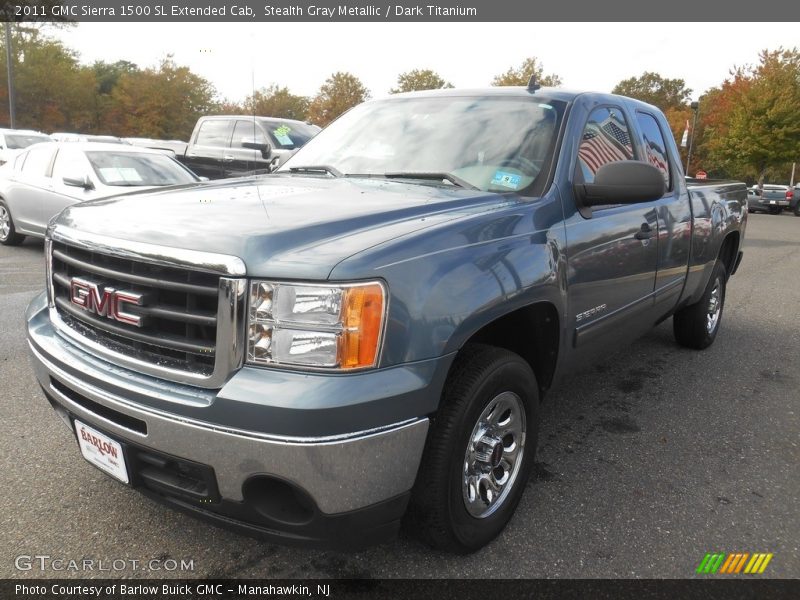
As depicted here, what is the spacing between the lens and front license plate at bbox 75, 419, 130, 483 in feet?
7.07

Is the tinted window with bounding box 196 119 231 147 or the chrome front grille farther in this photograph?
the tinted window with bounding box 196 119 231 147

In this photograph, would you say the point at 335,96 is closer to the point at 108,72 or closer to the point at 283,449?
the point at 108,72

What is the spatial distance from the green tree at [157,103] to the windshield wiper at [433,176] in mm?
41677

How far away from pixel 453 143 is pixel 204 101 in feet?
145

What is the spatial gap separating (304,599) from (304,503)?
1.77 ft

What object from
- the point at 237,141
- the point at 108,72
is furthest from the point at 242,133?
the point at 108,72

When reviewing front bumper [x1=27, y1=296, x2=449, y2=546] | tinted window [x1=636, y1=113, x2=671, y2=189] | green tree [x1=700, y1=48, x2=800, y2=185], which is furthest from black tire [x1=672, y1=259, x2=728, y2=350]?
green tree [x1=700, y1=48, x2=800, y2=185]

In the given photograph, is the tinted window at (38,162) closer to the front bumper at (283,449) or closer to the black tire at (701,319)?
the front bumper at (283,449)

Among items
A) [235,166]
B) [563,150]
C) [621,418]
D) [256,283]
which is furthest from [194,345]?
[235,166]

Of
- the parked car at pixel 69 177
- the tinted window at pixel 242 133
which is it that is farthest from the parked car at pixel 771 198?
the parked car at pixel 69 177

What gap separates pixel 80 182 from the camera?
25.6 feet

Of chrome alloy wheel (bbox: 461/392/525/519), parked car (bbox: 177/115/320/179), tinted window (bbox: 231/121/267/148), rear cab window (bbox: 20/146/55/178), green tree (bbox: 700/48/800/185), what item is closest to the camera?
chrome alloy wheel (bbox: 461/392/525/519)

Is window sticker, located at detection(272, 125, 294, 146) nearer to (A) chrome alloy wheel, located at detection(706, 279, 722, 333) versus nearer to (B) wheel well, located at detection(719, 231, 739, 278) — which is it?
(B) wheel well, located at detection(719, 231, 739, 278)

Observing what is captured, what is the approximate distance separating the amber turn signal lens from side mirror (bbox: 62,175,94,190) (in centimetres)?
716
